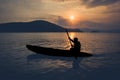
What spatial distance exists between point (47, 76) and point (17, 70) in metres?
3.59

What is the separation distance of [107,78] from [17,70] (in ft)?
26.8

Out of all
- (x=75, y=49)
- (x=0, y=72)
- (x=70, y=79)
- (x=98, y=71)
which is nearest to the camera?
(x=70, y=79)

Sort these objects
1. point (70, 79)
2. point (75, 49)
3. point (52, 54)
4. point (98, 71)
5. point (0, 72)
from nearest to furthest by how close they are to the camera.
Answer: point (70, 79)
point (0, 72)
point (98, 71)
point (75, 49)
point (52, 54)

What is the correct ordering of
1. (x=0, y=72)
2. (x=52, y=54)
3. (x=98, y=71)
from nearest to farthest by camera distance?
(x=0, y=72)
(x=98, y=71)
(x=52, y=54)

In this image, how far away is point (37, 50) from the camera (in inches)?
977

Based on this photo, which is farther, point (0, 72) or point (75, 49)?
point (75, 49)

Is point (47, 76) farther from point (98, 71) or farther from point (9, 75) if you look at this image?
point (98, 71)

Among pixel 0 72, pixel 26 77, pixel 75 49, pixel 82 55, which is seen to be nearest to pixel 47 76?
pixel 26 77

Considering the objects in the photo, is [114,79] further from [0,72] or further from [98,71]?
[0,72]

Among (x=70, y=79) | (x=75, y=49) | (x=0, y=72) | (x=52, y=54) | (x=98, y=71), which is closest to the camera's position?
(x=70, y=79)

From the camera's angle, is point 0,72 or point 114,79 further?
point 0,72

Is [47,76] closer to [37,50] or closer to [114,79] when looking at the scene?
[114,79]

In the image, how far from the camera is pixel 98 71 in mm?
16703

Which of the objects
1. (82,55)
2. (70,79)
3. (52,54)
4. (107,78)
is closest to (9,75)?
(70,79)
